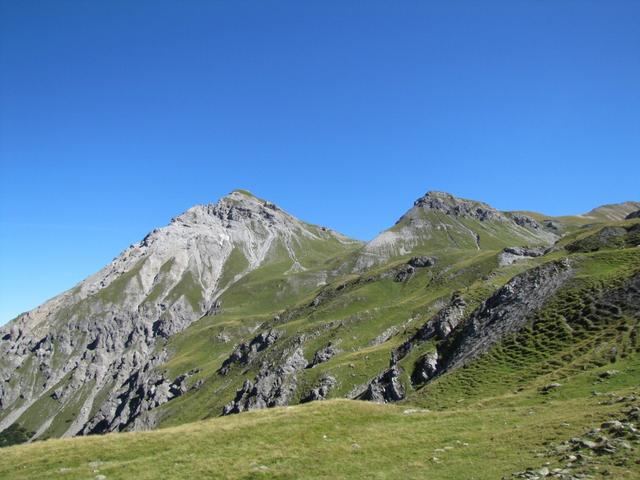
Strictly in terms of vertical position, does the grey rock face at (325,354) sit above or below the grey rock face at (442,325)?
below

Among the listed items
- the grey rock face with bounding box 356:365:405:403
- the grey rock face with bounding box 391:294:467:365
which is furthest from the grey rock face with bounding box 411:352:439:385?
the grey rock face with bounding box 391:294:467:365

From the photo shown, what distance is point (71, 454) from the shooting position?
121ft

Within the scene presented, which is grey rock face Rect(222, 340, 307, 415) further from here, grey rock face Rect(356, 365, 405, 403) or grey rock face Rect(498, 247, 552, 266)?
grey rock face Rect(498, 247, 552, 266)

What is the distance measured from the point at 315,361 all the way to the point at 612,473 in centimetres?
12951

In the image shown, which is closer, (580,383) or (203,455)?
(203,455)

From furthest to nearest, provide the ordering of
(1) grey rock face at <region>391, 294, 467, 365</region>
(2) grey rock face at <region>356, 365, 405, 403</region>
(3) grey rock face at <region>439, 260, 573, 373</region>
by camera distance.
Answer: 1. (1) grey rock face at <region>391, 294, 467, 365</region>
2. (2) grey rock face at <region>356, 365, 405, 403</region>
3. (3) grey rock face at <region>439, 260, 573, 373</region>

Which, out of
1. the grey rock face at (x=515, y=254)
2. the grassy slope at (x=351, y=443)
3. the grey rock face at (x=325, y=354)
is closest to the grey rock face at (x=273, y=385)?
the grey rock face at (x=325, y=354)

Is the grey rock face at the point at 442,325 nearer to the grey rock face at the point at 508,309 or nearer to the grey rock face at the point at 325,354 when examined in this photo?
Answer: the grey rock face at the point at 508,309

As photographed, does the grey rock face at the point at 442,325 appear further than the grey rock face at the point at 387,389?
Yes

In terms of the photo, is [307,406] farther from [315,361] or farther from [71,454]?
[315,361]

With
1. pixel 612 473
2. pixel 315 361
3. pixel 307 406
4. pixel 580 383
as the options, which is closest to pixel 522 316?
pixel 580 383

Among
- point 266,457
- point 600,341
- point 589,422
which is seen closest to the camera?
point 589,422

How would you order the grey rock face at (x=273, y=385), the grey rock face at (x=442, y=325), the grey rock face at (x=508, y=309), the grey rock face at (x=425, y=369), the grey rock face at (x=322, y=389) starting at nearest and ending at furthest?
the grey rock face at (x=508, y=309), the grey rock face at (x=425, y=369), the grey rock face at (x=442, y=325), the grey rock face at (x=322, y=389), the grey rock face at (x=273, y=385)

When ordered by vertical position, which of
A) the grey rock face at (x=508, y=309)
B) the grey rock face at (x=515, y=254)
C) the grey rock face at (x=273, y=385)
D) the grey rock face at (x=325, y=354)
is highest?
the grey rock face at (x=515, y=254)
